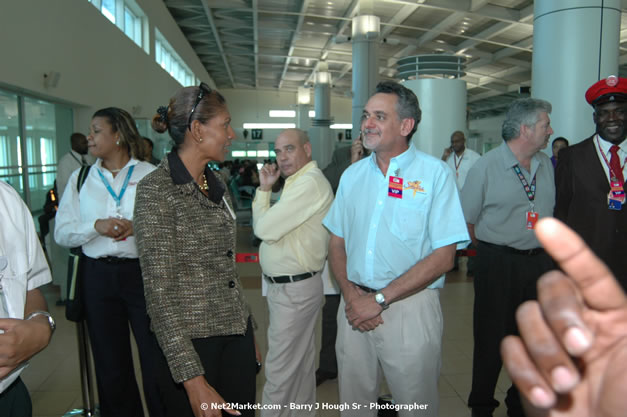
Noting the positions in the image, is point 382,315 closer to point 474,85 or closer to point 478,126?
point 478,126

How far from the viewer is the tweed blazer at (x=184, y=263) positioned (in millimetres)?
1546

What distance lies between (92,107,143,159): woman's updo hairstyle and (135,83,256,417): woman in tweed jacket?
95cm

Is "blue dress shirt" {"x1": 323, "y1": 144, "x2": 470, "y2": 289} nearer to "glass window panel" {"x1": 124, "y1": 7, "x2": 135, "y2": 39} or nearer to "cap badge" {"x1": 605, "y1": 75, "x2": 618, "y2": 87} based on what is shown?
"cap badge" {"x1": 605, "y1": 75, "x2": 618, "y2": 87}

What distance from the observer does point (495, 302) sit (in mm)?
2895

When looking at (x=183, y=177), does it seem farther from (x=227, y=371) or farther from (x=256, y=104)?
(x=256, y=104)

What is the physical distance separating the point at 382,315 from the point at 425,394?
0.41 m

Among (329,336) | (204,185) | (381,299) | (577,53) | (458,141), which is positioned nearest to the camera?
(204,185)

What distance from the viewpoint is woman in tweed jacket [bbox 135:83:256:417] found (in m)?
1.55

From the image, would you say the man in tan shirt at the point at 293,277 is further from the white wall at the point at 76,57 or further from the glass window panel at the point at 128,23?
the glass window panel at the point at 128,23

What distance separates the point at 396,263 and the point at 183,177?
107cm

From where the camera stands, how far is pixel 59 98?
23.6ft

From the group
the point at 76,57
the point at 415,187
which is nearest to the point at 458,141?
the point at 415,187

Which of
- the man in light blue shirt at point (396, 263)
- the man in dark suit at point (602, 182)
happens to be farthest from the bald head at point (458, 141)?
the man in light blue shirt at point (396, 263)

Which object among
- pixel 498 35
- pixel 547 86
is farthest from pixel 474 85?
pixel 547 86
